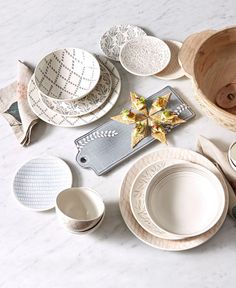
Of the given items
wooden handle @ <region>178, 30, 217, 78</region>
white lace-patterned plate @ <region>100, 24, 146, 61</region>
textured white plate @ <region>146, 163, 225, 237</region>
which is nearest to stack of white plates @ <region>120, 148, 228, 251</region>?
textured white plate @ <region>146, 163, 225, 237</region>

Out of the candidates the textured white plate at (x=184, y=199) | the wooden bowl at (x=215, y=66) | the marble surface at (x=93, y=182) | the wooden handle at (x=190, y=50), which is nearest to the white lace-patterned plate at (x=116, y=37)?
the marble surface at (x=93, y=182)

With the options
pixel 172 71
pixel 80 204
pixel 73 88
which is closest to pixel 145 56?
pixel 172 71

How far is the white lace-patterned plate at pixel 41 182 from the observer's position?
44.9 inches

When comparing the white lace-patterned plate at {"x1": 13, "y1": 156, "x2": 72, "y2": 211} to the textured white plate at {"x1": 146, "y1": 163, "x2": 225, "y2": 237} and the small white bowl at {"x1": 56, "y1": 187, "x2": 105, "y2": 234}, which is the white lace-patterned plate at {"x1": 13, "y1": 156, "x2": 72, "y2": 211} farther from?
the textured white plate at {"x1": 146, "y1": 163, "x2": 225, "y2": 237}

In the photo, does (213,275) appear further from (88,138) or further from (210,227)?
(88,138)

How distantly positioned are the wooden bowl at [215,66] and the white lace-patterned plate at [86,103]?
0.78ft

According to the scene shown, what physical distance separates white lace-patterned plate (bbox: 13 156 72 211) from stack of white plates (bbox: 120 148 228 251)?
0.47ft

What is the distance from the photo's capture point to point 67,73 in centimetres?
131

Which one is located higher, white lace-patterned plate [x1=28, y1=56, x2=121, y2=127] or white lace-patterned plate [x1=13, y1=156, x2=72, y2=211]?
white lace-patterned plate [x1=28, y1=56, x2=121, y2=127]

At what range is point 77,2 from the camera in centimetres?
148

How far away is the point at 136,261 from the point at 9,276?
26cm

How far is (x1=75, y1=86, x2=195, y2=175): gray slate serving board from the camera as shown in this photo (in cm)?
117

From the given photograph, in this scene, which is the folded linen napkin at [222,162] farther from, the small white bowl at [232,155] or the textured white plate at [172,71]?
the textured white plate at [172,71]

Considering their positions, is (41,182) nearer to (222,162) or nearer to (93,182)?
(93,182)
